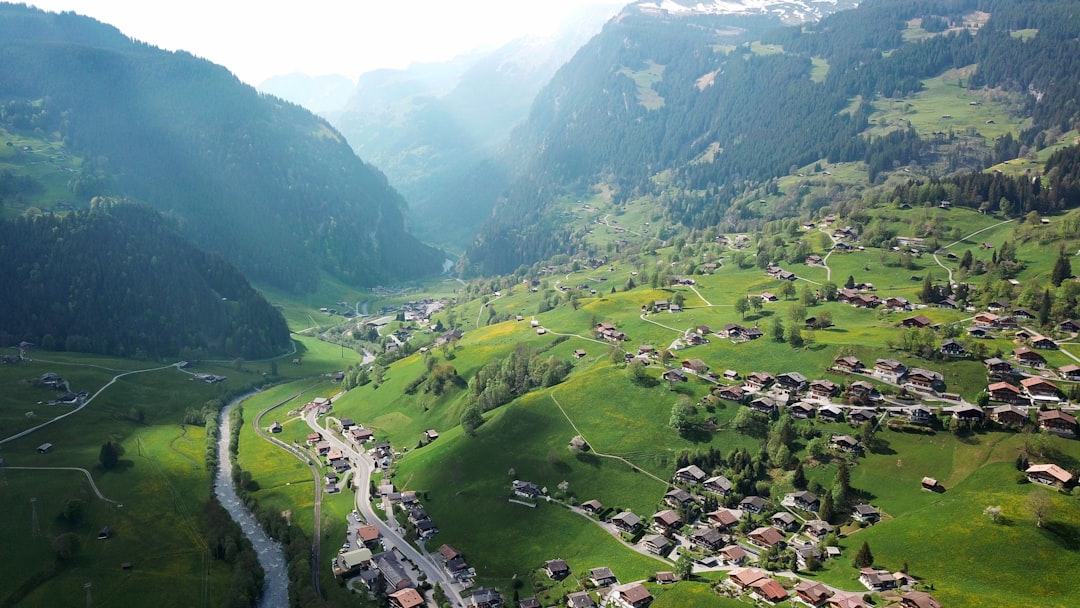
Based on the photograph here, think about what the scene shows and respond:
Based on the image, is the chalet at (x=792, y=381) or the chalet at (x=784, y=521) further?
the chalet at (x=792, y=381)

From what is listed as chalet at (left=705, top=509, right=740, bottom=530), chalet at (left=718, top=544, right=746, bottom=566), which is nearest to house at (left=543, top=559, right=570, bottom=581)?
chalet at (left=718, top=544, right=746, bottom=566)

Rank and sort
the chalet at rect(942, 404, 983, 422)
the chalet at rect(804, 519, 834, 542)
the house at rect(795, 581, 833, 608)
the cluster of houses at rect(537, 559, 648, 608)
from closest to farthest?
the house at rect(795, 581, 833, 608) < the cluster of houses at rect(537, 559, 648, 608) < the chalet at rect(804, 519, 834, 542) < the chalet at rect(942, 404, 983, 422)

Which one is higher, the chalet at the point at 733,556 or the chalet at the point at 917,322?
the chalet at the point at 917,322

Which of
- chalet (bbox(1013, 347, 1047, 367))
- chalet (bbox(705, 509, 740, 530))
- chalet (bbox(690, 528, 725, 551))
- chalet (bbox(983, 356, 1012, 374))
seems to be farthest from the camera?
chalet (bbox(1013, 347, 1047, 367))

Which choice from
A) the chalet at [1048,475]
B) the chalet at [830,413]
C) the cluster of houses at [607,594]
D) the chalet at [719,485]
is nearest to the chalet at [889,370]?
the chalet at [830,413]

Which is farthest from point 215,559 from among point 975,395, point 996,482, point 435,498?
point 975,395

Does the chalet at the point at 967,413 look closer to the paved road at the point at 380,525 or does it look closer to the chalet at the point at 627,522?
the chalet at the point at 627,522

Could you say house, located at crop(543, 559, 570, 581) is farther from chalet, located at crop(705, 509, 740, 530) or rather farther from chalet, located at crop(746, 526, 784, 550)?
chalet, located at crop(746, 526, 784, 550)
